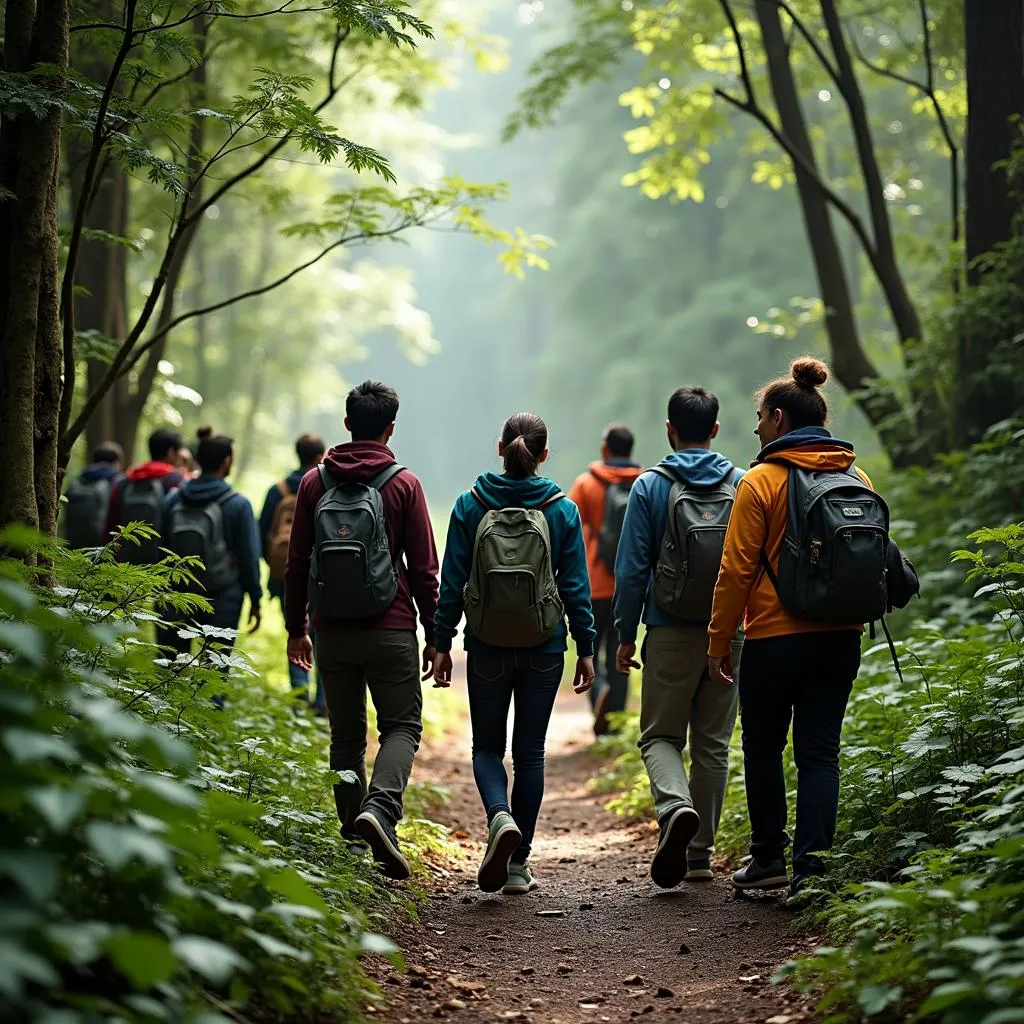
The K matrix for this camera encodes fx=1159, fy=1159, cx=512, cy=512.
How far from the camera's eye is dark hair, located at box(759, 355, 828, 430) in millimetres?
5102

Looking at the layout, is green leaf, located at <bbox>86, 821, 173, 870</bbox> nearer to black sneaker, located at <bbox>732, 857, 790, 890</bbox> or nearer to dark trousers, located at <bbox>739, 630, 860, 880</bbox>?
dark trousers, located at <bbox>739, 630, 860, 880</bbox>

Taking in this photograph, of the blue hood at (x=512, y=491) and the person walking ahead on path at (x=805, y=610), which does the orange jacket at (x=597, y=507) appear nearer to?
the blue hood at (x=512, y=491)

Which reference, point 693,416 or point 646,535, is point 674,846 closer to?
point 646,535

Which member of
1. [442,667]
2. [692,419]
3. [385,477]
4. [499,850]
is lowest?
[499,850]

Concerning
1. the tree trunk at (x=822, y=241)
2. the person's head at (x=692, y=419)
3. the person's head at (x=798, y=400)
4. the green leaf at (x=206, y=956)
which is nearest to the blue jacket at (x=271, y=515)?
the person's head at (x=692, y=419)

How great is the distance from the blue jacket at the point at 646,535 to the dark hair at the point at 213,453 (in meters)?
3.33

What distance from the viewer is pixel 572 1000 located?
4.27m

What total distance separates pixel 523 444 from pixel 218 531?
308cm

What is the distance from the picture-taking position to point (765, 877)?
527cm

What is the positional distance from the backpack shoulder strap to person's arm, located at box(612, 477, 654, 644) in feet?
3.71

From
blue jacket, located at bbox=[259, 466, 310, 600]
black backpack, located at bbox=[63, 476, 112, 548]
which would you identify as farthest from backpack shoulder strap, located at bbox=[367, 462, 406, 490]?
black backpack, located at bbox=[63, 476, 112, 548]

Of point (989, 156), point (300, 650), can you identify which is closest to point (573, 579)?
point (300, 650)

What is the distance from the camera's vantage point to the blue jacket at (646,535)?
5.61 meters

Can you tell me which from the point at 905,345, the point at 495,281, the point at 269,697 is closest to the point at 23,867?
the point at 269,697
